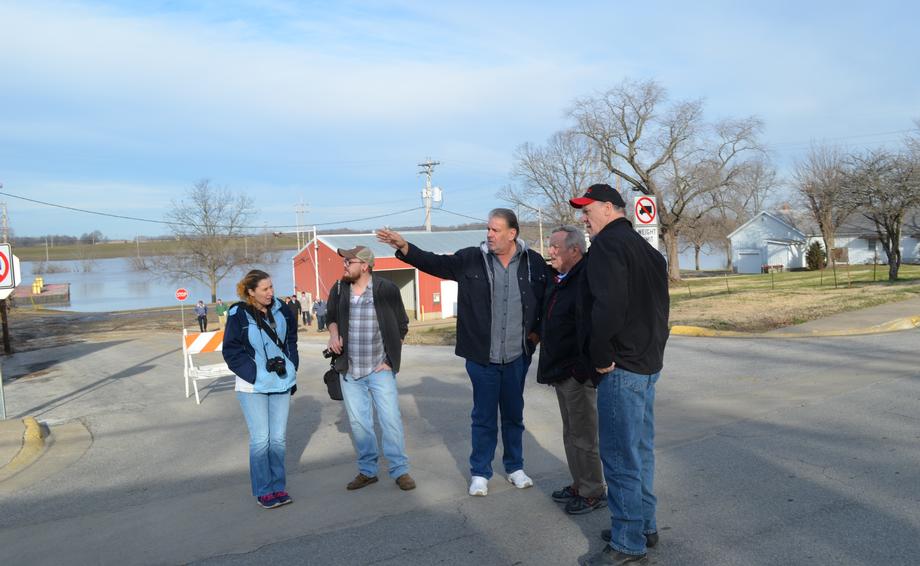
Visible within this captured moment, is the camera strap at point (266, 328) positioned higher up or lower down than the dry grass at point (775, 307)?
higher up

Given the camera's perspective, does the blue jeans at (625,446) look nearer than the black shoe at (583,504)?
Yes

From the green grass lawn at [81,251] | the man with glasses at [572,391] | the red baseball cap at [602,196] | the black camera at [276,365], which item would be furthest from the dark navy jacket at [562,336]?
the green grass lawn at [81,251]

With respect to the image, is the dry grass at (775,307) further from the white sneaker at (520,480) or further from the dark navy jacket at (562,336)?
the dark navy jacket at (562,336)

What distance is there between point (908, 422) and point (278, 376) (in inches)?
225

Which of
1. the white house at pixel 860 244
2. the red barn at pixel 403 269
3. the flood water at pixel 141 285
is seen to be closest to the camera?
the red barn at pixel 403 269

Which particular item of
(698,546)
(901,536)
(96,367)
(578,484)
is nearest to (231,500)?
(578,484)

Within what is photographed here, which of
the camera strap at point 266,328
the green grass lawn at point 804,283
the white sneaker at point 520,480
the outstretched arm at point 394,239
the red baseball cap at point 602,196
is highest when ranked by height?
the red baseball cap at point 602,196

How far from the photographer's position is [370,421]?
19.0 feet

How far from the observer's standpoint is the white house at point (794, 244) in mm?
57969

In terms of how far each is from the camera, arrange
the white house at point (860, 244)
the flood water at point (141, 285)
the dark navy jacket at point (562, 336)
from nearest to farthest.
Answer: the dark navy jacket at point (562, 336) → the white house at point (860, 244) → the flood water at point (141, 285)

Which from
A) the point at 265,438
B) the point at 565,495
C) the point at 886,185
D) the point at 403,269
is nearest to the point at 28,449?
the point at 265,438

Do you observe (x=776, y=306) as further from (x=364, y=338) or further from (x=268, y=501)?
(x=268, y=501)

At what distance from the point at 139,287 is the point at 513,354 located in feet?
305

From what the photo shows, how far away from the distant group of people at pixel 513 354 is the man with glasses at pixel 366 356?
0.01 metres
